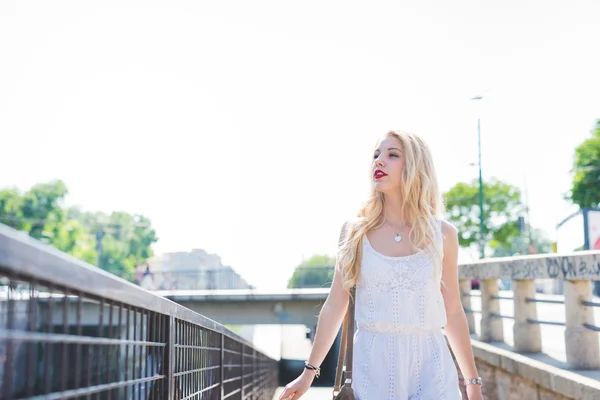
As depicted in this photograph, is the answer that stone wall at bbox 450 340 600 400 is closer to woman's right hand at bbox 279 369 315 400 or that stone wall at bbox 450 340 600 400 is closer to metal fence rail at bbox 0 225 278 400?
woman's right hand at bbox 279 369 315 400

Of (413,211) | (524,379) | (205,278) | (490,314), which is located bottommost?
(524,379)

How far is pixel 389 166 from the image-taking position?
324 centimetres

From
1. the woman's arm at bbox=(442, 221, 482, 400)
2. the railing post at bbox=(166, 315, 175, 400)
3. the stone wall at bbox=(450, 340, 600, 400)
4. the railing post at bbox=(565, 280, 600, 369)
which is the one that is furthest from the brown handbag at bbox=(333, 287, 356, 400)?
the railing post at bbox=(565, 280, 600, 369)

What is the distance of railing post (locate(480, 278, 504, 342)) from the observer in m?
9.84

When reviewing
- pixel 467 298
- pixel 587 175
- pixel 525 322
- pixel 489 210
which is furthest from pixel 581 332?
pixel 489 210

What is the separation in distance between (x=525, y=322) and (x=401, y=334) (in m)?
5.67

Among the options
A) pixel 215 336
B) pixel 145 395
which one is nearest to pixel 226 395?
pixel 215 336

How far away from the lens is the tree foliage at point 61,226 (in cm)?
7381

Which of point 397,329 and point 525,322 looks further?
point 525,322

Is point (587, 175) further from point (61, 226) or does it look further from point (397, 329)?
point (61, 226)

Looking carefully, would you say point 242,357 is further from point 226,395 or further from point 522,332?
point 522,332

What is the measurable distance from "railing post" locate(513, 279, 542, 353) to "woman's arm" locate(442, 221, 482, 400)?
5.16 metres

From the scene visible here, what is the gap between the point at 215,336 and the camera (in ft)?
17.2

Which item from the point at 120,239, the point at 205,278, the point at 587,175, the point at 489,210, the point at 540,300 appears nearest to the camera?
the point at 540,300
